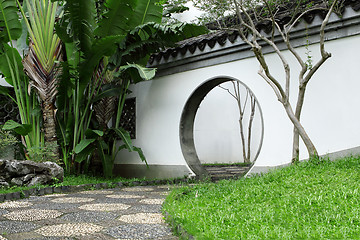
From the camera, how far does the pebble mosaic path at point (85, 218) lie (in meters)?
2.83

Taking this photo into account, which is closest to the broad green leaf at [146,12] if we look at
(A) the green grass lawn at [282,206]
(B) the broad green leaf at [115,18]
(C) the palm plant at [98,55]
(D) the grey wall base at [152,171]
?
(C) the palm plant at [98,55]

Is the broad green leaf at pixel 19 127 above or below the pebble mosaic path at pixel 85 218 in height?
above

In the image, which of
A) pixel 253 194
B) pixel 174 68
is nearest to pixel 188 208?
pixel 253 194

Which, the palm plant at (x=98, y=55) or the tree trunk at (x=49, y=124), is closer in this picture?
the palm plant at (x=98, y=55)

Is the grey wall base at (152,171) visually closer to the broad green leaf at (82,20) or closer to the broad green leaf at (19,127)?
the broad green leaf at (19,127)

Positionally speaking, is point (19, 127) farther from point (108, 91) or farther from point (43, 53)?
point (108, 91)

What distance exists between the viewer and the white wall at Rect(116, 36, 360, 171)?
17.2 feet

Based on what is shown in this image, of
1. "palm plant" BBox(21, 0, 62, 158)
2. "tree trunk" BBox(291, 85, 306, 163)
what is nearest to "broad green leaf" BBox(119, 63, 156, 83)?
"palm plant" BBox(21, 0, 62, 158)

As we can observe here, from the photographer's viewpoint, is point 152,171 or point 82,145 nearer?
point 82,145

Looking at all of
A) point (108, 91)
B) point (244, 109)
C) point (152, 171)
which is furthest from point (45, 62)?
point (244, 109)

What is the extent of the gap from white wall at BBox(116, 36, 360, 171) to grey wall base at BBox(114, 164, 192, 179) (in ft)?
0.41

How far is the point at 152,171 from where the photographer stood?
25.7 feet

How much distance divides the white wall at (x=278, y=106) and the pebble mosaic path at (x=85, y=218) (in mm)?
2314

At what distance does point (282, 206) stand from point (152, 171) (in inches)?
Result: 192
